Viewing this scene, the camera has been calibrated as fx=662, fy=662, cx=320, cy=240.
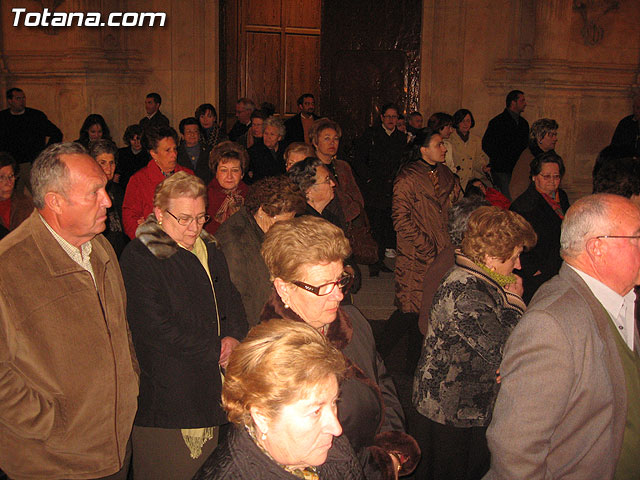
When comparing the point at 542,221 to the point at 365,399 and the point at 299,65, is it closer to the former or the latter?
the point at 365,399

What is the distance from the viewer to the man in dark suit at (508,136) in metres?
9.57

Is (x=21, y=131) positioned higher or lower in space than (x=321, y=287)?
higher

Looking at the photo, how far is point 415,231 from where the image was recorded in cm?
543

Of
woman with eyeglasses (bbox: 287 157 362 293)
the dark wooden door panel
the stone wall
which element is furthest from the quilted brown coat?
the dark wooden door panel

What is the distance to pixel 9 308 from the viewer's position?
256cm

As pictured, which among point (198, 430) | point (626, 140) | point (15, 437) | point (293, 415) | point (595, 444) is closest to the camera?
point (293, 415)

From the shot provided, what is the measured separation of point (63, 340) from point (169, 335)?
2.23 feet

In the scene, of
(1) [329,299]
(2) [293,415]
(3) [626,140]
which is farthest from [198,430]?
(3) [626,140]

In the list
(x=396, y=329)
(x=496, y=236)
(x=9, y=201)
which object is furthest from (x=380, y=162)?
(x=496, y=236)

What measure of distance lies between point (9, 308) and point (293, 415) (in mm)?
1331

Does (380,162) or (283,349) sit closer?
(283,349)

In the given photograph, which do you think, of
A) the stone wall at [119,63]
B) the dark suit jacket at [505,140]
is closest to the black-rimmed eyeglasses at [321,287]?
the dark suit jacket at [505,140]

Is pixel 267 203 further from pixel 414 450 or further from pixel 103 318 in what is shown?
pixel 414 450

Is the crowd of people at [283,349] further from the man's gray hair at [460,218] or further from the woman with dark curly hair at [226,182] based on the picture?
the woman with dark curly hair at [226,182]
